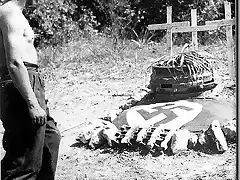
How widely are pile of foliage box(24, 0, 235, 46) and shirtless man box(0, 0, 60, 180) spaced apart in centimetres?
43

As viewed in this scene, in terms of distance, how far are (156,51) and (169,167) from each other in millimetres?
606

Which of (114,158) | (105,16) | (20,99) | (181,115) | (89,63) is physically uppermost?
(105,16)

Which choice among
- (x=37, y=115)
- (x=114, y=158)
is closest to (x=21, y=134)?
(x=37, y=115)

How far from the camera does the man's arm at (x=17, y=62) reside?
2340 mm

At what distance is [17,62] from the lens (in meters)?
2.35

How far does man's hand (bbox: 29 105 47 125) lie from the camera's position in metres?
2.34

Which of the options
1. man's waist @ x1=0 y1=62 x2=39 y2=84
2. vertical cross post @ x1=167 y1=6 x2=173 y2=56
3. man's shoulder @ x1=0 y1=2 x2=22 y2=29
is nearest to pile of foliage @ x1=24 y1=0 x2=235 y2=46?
vertical cross post @ x1=167 y1=6 x2=173 y2=56

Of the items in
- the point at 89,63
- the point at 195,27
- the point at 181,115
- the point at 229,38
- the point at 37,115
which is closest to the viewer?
the point at 37,115

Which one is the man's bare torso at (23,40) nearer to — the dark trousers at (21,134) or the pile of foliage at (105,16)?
the dark trousers at (21,134)

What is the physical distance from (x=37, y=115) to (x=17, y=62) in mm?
245

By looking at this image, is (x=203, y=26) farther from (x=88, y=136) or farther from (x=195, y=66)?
(x=88, y=136)

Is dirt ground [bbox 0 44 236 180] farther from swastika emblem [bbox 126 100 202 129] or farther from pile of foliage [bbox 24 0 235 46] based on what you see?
pile of foliage [bbox 24 0 235 46]

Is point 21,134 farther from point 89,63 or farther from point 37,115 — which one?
point 89,63

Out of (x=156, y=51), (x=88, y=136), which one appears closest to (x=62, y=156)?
(x=88, y=136)
